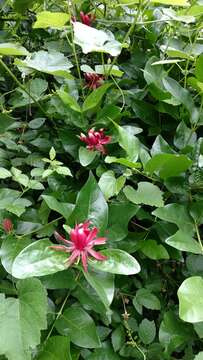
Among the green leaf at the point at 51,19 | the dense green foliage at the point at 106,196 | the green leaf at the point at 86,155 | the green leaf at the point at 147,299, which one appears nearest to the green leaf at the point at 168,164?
the dense green foliage at the point at 106,196

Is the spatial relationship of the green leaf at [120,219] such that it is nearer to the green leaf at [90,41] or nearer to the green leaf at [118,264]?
the green leaf at [118,264]

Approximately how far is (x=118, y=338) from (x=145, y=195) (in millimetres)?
253

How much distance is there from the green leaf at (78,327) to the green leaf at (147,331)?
0.38 feet

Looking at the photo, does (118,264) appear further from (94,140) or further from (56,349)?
Answer: (94,140)

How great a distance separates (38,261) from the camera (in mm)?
610

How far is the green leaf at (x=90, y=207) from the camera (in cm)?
67

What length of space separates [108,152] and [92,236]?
281 millimetres

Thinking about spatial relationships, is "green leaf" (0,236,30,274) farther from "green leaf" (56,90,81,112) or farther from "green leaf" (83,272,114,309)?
Result: "green leaf" (56,90,81,112)

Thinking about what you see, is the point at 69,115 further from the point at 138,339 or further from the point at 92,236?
the point at 138,339

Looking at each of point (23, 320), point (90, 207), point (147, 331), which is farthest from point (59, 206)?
point (147, 331)

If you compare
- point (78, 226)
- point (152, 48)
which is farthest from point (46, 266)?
point (152, 48)

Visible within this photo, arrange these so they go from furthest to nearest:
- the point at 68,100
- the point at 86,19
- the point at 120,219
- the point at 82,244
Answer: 1. the point at 86,19
2. the point at 68,100
3. the point at 120,219
4. the point at 82,244

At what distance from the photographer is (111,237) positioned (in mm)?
706

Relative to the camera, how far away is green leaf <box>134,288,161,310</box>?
0.79m
